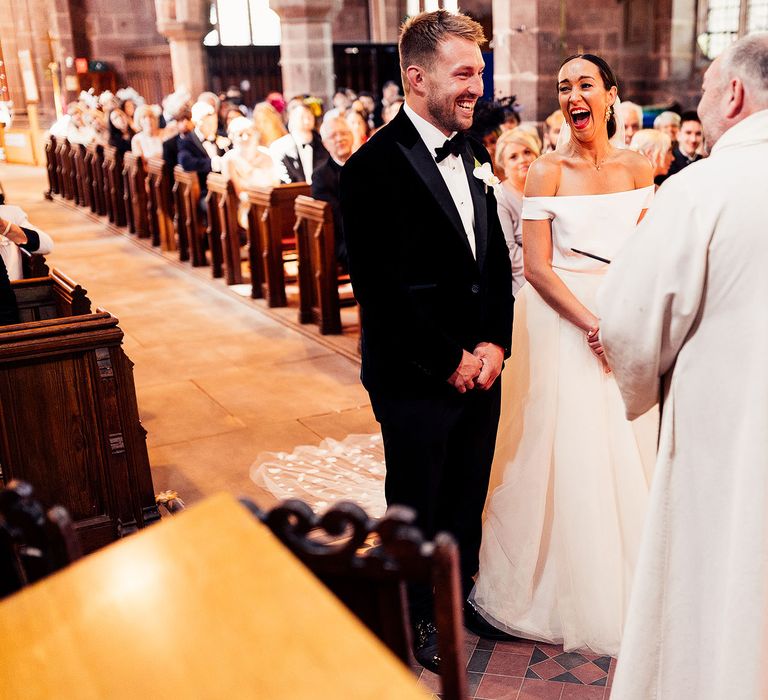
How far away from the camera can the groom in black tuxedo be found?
2.60 meters

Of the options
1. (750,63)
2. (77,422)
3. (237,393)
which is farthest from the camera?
(237,393)

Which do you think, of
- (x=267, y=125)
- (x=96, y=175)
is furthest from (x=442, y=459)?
(x=96, y=175)

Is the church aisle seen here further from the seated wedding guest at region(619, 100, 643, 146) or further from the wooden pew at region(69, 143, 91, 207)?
the wooden pew at region(69, 143, 91, 207)

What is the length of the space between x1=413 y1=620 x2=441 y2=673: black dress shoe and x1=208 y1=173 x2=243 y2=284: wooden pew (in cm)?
577

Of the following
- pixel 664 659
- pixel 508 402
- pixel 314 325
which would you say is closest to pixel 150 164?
pixel 314 325

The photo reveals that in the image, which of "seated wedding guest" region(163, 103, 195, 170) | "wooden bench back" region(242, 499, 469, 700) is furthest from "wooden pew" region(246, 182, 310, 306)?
"wooden bench back" region(242, 499, 469, 700)

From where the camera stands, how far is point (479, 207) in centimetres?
278

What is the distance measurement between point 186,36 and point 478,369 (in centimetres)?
1554

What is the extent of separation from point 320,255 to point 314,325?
62 centimetres

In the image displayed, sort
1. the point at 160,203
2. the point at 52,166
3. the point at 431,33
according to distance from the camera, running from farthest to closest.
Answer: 1. the point at 52,166
2. the point at 160,203
3. the point at 431,33

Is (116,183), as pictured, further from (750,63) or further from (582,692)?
(750,63)

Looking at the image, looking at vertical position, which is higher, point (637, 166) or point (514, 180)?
point (637, 166)

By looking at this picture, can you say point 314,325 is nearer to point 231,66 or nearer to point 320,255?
point 320,255

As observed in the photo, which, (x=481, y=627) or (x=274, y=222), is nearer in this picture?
(x=481, y=627)
